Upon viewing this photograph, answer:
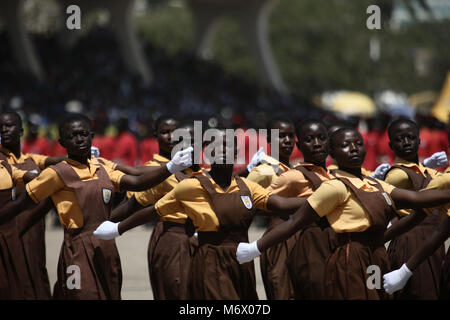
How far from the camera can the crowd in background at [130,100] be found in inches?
621

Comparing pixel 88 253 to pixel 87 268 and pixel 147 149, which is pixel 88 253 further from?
pixel 147 149

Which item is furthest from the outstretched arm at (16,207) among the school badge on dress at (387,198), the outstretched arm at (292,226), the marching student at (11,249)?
the school badge on dress at (387,198)

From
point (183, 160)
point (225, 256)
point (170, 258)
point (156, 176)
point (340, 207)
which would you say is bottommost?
point (170, 258)

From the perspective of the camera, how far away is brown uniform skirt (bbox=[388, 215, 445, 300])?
700 centimetres

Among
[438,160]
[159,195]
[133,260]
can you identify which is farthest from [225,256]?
[133,260]

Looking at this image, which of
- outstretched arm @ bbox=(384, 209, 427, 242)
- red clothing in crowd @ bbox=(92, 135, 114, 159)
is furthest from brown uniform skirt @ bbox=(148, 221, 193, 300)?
→ red clothing in crowd @ bbox=(92, 135, 114, 159)

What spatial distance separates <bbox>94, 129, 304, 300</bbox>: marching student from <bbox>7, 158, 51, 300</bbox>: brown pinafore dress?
1.87 metres

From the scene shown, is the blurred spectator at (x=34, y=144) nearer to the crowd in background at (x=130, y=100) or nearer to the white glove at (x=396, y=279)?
the crowd in background at (x=130, y=100)

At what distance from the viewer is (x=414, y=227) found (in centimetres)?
721

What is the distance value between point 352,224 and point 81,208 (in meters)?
1.94

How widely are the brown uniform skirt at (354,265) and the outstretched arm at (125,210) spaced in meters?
1.83

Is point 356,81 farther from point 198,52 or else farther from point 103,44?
point 103,44

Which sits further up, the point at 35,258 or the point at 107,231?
the point at 107,231

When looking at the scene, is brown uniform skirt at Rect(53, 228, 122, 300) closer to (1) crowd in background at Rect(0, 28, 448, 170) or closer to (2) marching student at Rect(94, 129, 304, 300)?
(2) marching student at Rect(94, 129, 304, 300)
